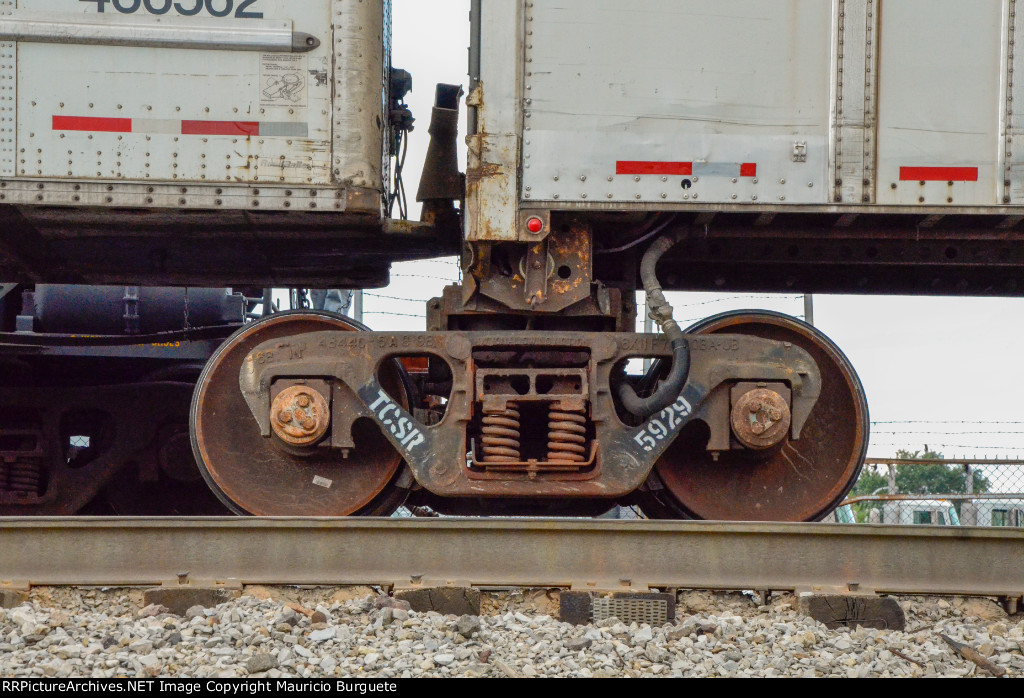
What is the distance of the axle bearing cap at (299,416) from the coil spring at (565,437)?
3.95ft

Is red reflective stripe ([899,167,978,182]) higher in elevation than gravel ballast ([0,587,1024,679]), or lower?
higher

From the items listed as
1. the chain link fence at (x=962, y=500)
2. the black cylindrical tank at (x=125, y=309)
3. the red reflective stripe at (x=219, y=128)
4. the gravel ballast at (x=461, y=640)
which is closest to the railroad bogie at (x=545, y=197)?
the red reflective stripe at (x=219, y=128)

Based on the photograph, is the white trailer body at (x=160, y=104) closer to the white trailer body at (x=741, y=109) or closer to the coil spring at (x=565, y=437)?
the white trailer body at (x=741, y=109)

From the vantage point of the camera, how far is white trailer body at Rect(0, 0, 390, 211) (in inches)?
206

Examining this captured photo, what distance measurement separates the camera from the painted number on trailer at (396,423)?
5.52m

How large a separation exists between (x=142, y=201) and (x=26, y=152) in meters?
0.63

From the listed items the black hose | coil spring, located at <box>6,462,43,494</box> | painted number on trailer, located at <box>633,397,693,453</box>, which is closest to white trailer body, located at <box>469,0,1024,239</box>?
the black hose

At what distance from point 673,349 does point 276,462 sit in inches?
91.5

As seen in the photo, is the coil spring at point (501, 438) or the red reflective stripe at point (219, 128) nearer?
the red reflective stripe at point (219, 128)

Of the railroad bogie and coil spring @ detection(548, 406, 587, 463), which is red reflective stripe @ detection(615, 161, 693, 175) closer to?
the railroad bogie

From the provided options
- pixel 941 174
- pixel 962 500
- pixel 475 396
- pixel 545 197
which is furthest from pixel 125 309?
pixel 962 500

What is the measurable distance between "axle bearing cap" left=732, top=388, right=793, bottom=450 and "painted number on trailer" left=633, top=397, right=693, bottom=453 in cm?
28

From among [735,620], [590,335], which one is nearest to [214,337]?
[590,335]
